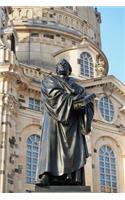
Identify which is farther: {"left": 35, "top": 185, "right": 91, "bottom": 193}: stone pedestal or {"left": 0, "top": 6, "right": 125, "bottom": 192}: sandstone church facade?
{"left": 0, "top": 6, "right": 125, "bottom": 192}: sandstone church facade

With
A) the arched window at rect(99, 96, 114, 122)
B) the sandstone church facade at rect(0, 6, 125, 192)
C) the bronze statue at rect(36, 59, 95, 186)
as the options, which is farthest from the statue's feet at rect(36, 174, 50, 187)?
the arched window at rect(99, 96, 114, 122)

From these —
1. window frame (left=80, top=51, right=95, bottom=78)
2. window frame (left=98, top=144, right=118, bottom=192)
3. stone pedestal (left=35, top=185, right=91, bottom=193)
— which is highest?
window frame (left=80, top=51, right=95, bottom=78)

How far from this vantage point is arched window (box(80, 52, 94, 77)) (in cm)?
3287

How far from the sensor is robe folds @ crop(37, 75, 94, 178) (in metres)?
6.41

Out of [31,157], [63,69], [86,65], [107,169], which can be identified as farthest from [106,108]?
[63,69]

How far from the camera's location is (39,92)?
27891 mm

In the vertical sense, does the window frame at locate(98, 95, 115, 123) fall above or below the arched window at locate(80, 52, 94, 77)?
below

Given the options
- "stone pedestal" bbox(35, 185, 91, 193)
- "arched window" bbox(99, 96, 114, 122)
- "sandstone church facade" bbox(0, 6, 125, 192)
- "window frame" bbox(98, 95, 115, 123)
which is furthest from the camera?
"arched window" bbox(99, 96, 114, 122)

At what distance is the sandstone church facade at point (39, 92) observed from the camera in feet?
82.3

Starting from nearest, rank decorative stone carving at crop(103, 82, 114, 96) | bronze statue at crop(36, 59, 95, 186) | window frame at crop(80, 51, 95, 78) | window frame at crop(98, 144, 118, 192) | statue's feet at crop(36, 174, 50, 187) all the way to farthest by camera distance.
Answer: statue's feet at crop(36, 174, 50, 187) < bronze statue at crop(36, 59, 95, 186) < window frame at crop(98, 144, 118, 192) < decorative stone carving at crop(103, 82, 114, 96) < window frame at crop(80, 51, 95, 78)

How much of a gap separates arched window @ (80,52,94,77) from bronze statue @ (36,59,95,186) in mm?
25911

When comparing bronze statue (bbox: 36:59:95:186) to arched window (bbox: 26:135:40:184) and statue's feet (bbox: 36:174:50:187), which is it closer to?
statue's feet (bbox: 36:174:50:187)

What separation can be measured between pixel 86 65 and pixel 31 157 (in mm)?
9736

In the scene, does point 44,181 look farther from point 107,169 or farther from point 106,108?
point 106,108
